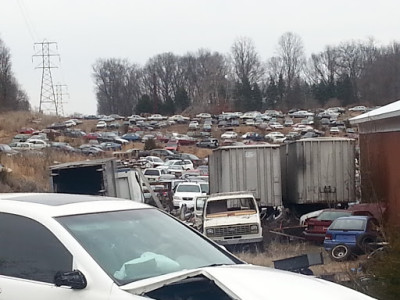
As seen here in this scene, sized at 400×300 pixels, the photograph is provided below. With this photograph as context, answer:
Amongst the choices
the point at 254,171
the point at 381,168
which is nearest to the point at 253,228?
the point at 381,168

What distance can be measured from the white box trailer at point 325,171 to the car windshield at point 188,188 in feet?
21.5

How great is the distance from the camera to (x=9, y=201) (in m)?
5.60

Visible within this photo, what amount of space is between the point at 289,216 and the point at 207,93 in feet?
329

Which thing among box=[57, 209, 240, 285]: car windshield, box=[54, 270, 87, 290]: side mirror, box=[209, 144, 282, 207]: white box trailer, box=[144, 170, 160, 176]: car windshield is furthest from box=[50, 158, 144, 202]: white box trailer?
box=[54, 270, 87, 290]: side mirror

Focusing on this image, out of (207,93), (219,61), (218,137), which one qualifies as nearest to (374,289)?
(218,137)

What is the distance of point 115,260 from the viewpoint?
483 centimetres

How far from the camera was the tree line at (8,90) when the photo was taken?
320 feet

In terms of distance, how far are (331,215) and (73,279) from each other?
55.7 feet

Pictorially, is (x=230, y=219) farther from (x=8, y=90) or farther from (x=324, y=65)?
(x=324, y=65)

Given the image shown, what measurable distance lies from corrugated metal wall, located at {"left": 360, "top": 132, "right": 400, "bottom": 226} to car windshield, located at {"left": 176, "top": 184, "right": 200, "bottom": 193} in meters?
9.98

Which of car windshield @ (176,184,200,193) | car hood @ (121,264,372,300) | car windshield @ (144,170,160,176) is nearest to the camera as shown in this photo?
car hood @ (121,264,372,300)

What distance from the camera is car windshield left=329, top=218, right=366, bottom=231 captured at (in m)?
17.7

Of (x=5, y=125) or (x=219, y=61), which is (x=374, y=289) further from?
(x=219, y=61)

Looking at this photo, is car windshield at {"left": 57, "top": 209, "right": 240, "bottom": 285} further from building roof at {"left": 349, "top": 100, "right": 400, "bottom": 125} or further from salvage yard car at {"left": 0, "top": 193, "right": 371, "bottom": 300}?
building roof at {"left": 349, "top": 100, "right": 400, "bottom": 125}
